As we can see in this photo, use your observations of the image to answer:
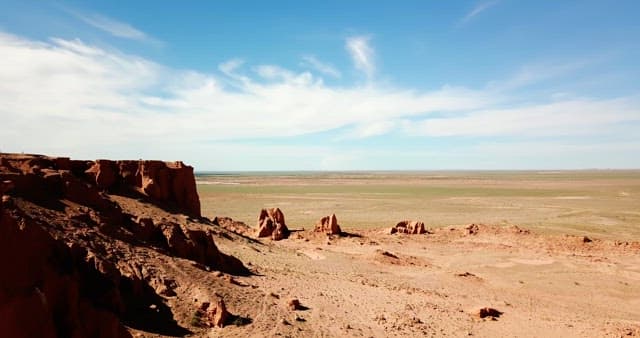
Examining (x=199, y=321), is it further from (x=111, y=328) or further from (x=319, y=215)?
(x=319, y=215)

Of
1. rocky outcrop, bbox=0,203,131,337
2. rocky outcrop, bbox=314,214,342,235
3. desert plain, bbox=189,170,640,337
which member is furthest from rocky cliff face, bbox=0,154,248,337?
rocky outcrop, bbox=314,214,342,235

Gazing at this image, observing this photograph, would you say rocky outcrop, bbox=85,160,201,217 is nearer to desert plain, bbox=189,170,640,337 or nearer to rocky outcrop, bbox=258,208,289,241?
desert plain, bbox=189,170,640,337

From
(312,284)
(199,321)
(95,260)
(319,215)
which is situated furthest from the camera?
(319,215)

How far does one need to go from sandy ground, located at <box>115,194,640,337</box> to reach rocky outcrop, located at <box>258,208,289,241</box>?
136cm

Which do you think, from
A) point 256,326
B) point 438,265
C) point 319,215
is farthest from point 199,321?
point 319,215

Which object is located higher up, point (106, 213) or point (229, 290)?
point (106, 213)

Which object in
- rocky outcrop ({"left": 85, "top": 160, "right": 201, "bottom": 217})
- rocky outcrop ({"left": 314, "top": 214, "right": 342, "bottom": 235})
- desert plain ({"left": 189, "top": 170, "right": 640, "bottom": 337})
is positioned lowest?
desert plain ({"left": 189, "top": 170, "right": 640, "bottom": 337})

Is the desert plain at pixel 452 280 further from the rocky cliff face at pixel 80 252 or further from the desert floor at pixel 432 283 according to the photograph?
the rocky cliff face at pixel 80 252

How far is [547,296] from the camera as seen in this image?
82.5 ft

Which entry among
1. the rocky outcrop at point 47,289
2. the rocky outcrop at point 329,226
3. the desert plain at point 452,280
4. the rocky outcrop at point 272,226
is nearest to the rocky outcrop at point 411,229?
the desert plain at point 452,280

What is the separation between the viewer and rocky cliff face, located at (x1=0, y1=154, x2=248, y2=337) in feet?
27.7

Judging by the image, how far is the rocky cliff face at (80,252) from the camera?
843cm

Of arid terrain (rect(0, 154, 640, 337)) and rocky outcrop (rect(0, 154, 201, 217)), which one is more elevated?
rocky outcrop (rect(0, 154, 201, 217))

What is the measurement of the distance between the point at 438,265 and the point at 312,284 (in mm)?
13134
